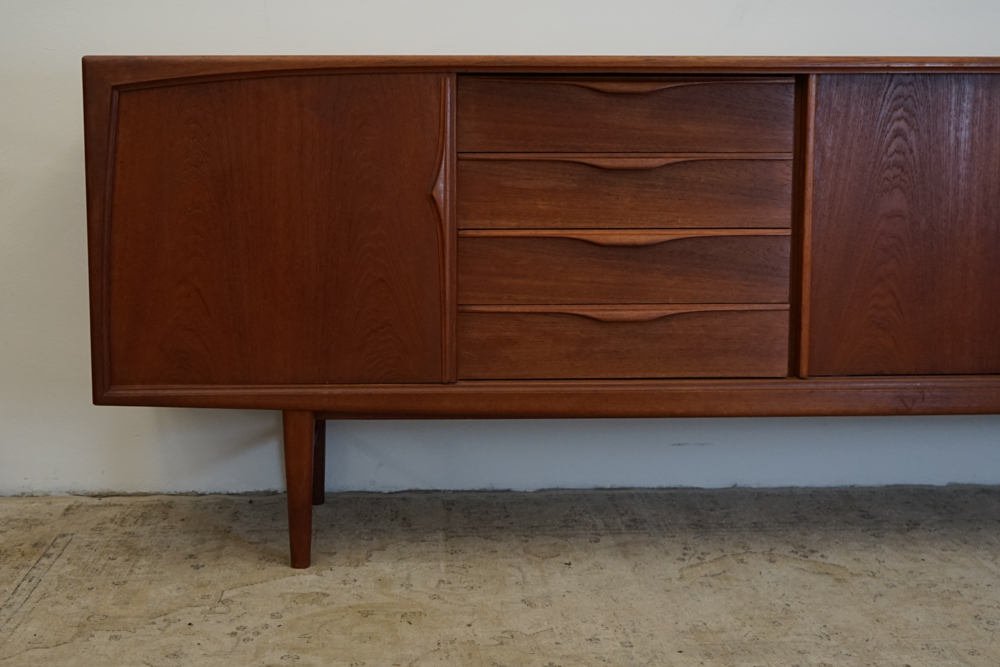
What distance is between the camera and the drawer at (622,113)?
5.34 ft

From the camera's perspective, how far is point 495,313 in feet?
5.49

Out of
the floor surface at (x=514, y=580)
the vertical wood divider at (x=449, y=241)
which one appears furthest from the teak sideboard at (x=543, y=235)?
the floor surface at (x=514, y=580)

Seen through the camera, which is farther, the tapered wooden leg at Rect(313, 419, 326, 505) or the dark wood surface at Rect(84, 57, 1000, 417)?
the tapered wooden leg at Rect(313, 419, 326, 505)

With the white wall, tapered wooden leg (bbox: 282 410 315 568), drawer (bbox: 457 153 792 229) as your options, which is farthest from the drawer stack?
the white wall

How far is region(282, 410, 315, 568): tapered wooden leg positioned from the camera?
170 cm

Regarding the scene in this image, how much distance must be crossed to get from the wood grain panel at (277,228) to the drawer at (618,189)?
0.08 metres

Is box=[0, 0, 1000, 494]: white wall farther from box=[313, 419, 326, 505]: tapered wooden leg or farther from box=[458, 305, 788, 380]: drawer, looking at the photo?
box=[458, 305, 788, 380]: drawer

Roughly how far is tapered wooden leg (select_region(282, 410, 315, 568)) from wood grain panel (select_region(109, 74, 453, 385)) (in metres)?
0.09

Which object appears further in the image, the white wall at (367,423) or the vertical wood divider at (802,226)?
the white wall at (367,423)

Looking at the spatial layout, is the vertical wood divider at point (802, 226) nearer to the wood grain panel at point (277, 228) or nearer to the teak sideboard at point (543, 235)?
the teak sideboard at point (543, 235)

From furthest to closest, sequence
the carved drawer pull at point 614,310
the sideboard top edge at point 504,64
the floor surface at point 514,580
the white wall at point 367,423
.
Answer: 1. the white wall at point 367,423
2. the carved drawer pull at point 614,310
3. the sideboard top edge at point 504,64
4. the floor surface at point 514,580
